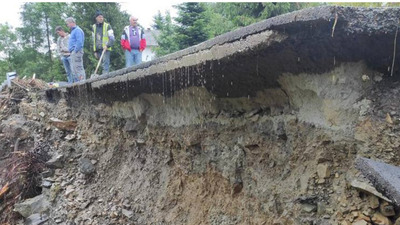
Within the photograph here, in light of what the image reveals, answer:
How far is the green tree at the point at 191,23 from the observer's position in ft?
56.1

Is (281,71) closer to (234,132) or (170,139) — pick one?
(234,132)

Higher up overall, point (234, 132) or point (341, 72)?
point (341, 72)

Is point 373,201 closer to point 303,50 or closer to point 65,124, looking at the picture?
point 303,50

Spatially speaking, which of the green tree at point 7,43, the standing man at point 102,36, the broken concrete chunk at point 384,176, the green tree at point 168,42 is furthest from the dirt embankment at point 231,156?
the green tree at point 7,43

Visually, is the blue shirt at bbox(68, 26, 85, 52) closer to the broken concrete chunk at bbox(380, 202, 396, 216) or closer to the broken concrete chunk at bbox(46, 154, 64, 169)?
the broken concrete chunk at bbox(46, 154, 64, 169)

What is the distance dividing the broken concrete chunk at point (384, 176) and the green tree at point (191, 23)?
16.1 m

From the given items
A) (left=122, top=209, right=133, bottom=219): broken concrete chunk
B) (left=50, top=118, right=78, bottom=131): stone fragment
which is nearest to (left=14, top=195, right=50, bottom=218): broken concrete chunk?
(left=50, top=118, right=78, bottom=131): stone fragment

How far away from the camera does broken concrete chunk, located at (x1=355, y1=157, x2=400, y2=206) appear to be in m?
1.40

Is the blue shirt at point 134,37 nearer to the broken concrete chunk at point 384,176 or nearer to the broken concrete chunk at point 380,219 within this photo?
the broken concrete chunk at point 384,176

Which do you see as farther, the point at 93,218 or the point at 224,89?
the point at 93,218

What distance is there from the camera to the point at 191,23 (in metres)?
17.4

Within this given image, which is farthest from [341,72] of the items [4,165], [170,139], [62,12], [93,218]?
[62,12]

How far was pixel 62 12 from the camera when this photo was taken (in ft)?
88.5

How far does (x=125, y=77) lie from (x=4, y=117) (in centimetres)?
591
